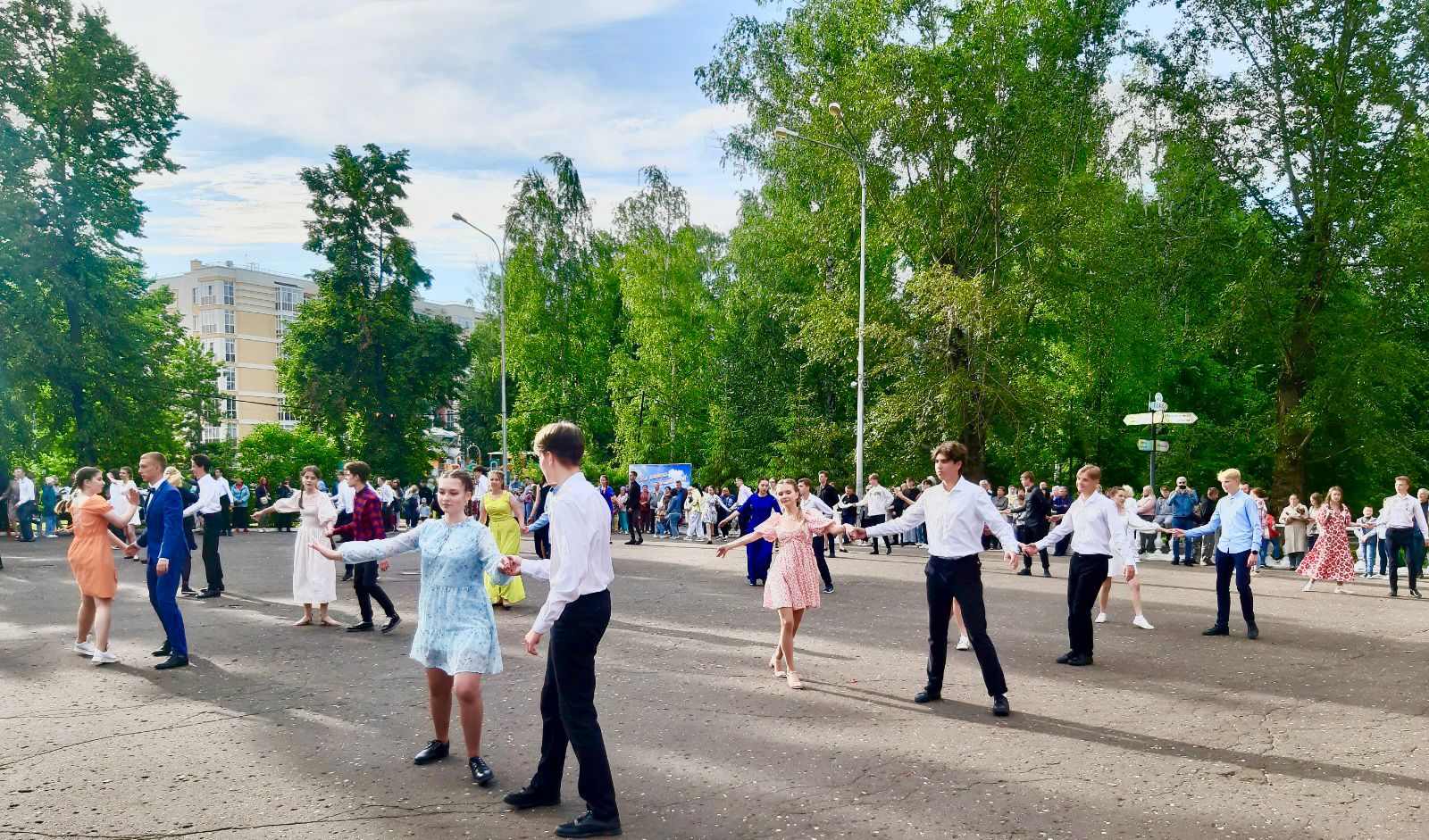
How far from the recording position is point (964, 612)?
7.54m

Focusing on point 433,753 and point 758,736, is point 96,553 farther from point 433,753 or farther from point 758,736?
point 758,736

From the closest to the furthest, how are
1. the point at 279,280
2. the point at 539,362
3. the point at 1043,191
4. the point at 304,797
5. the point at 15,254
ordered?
the point at 304,797, the point at 1043,191, the point at 15,254, the point at 539,362, the point at 279,280

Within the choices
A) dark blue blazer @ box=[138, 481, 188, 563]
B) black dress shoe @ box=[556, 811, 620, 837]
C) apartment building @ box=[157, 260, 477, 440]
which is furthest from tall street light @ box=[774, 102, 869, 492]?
apartment building @ box=[157, 260, 477, 440]

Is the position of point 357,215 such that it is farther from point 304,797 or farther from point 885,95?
point 304,797

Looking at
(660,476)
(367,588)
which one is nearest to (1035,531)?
(367,588)

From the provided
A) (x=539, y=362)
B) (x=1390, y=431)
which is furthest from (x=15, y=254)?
(x=1390, y=431)

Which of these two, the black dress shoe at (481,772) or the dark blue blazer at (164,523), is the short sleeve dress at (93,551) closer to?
the dark blue blazer at (164,523)

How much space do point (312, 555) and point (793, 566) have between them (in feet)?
20.9

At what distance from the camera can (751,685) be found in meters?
8.42

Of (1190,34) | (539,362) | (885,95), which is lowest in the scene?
(539,362)

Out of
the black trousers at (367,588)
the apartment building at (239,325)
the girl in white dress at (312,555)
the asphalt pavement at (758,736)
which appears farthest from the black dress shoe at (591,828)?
the apartment building at (239,325)

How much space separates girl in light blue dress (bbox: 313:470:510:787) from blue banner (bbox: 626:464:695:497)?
27458 millimetres

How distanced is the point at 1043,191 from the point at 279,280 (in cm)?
8462

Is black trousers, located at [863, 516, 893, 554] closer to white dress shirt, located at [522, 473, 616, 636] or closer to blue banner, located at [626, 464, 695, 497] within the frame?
blue banner, located at [626, 464, 695, 497]
